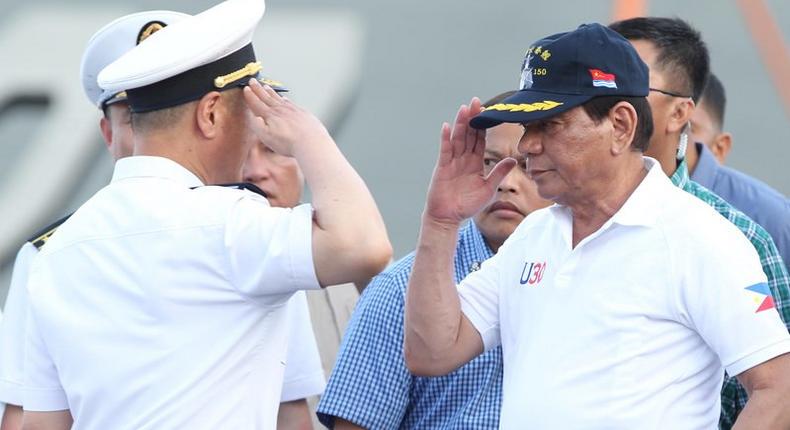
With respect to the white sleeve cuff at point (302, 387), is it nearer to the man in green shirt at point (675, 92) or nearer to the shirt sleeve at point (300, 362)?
the shirt sleeve at point (300, 362)

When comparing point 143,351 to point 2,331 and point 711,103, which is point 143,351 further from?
point 711,103

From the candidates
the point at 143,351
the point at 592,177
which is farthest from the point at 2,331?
the point at 592,177

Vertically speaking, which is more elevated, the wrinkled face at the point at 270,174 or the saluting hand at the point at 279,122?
the saluting hand at the point at 279,122

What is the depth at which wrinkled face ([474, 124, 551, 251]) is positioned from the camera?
289 cm

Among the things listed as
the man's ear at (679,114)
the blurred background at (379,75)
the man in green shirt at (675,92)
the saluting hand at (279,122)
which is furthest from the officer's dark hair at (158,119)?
the blurred background at (379,75)

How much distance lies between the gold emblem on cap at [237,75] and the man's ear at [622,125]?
606mm

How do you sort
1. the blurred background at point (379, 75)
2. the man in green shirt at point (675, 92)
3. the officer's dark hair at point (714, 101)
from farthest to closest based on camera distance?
the blurred background at point (379, 75) → the officer's dark hair at point (714, 101) → the man in green shirt at point (675, 92)

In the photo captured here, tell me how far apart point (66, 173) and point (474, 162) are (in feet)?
12.9

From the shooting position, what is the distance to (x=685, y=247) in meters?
2.12

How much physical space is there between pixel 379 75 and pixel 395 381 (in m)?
3.83

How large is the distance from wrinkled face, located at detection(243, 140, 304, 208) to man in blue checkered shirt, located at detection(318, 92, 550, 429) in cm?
45

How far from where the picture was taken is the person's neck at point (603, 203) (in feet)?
7.42

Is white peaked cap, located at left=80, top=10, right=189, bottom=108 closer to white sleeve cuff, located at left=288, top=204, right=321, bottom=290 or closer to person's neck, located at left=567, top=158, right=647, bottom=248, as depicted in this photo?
white sleeve cuff, located at left=288, top=204, right=321, bottom=290

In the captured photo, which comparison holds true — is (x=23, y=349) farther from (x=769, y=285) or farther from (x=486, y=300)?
(x=769, y=285)
